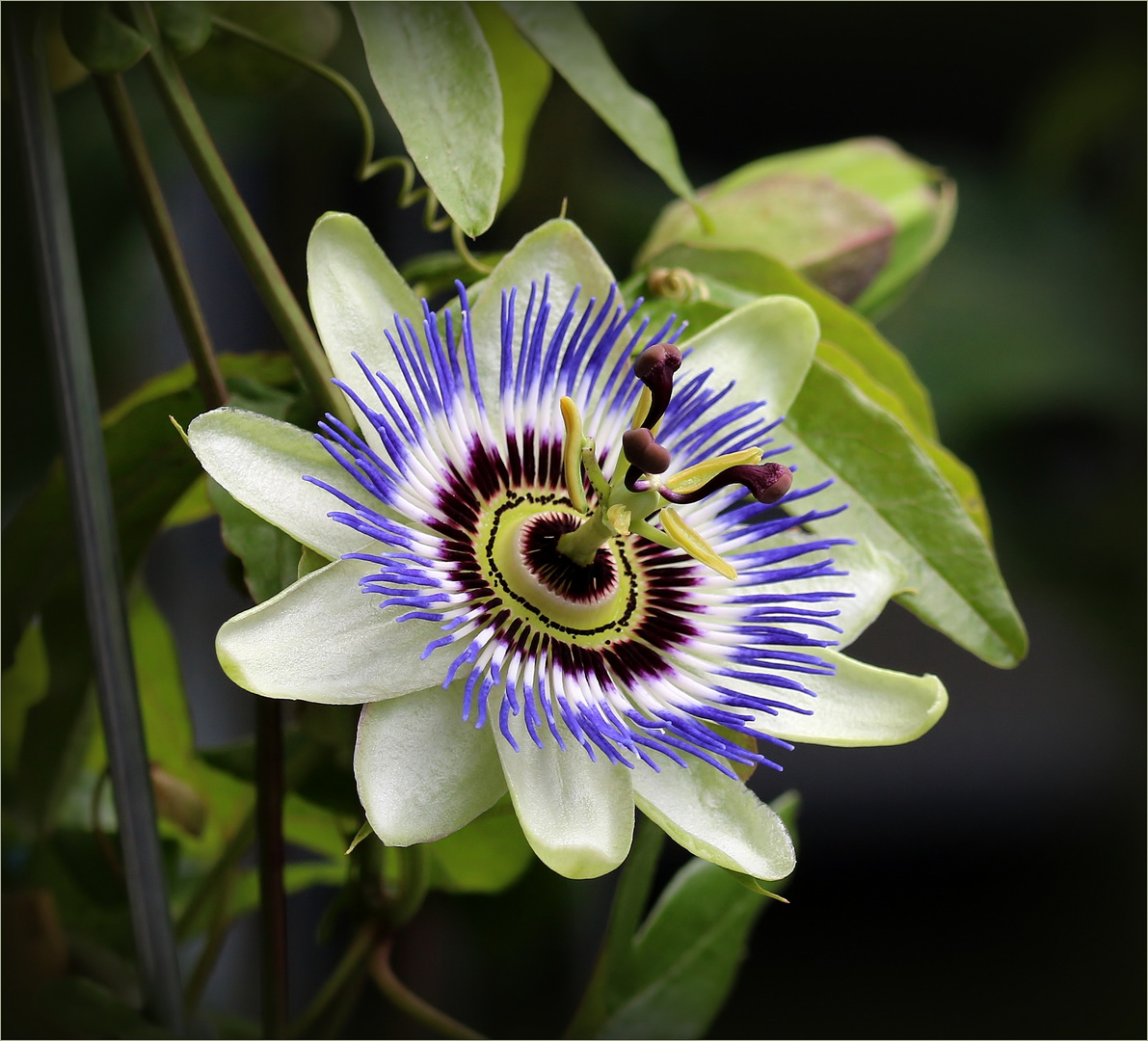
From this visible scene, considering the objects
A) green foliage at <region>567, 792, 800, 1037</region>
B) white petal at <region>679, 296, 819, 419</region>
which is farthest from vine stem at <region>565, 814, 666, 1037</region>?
white petal at <region>679, 296, 819, 419</region>

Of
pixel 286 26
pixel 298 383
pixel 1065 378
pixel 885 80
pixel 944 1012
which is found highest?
pixel 286 26

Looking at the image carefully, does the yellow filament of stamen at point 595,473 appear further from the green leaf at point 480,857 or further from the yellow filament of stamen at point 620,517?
the green leaf at point 480,857

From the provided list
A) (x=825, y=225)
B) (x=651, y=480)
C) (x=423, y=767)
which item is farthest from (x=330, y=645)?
(x=825, y=225)

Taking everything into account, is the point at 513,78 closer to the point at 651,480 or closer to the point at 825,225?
the point at 825,225

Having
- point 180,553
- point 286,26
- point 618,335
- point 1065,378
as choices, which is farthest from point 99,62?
point 1065,378

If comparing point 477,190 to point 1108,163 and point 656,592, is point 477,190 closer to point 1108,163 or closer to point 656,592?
point 656,592
